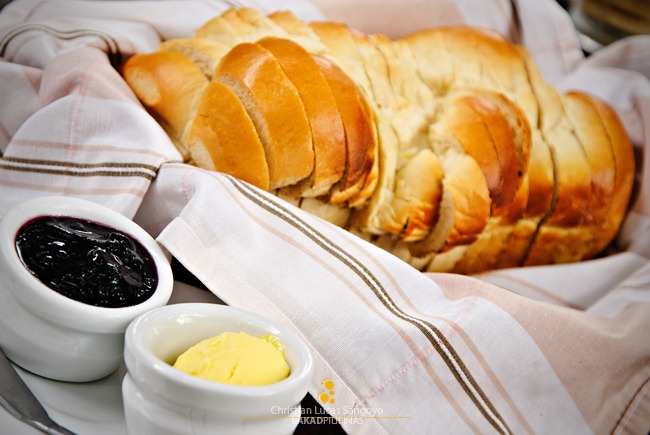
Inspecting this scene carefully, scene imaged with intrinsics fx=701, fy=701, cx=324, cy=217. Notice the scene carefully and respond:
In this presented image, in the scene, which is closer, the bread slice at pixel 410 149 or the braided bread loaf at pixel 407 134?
the braided bread loaf at pixel 407 134

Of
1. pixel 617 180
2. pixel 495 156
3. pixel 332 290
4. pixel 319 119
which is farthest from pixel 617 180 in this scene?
pixel 332 290

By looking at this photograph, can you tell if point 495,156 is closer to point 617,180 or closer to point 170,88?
point 617,180

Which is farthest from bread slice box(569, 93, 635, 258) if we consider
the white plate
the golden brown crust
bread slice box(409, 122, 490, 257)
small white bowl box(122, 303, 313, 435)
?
the white plate

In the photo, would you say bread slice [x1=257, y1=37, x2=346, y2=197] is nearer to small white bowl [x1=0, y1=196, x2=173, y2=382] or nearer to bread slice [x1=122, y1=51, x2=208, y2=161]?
bread slice [x1=122, y1=51, x2=208, y2=161]

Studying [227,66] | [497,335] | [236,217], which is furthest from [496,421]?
[227,66]

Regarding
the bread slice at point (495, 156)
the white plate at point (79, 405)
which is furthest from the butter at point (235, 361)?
the bread slice at point (495, 156)

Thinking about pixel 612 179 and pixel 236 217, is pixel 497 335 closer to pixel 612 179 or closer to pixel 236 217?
pixel 236 217

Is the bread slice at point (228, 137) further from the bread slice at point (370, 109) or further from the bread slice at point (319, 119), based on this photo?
the bread slice at point (370, 109)
